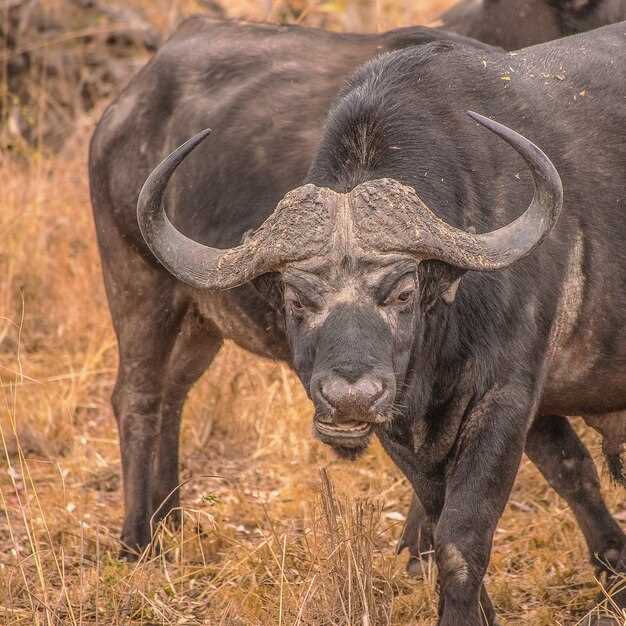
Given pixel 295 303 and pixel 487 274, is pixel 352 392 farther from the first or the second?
pixel 487 274

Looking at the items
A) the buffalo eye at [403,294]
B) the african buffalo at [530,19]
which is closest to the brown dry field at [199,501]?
the buffalo eye at [403,294]

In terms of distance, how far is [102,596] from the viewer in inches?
188

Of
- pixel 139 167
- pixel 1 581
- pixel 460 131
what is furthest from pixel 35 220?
pixel 460 131

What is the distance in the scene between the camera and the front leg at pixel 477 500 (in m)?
4.23

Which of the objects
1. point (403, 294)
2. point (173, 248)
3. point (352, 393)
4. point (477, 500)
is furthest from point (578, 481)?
point (173, 248)

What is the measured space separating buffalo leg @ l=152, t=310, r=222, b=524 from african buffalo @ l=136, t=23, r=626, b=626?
185 centimetres

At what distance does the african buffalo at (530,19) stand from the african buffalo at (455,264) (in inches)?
69.7

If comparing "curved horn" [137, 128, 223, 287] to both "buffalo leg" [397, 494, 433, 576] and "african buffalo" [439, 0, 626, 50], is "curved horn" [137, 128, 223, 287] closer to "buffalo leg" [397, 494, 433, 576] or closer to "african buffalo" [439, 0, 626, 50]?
"buffalo leg" [397, 494, 433, 576]

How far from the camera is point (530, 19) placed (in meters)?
6.83

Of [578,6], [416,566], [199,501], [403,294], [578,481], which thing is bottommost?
[199,501]

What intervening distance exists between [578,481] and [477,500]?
107 cm

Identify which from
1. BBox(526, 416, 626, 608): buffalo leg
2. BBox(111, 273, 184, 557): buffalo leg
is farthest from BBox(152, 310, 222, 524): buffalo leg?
BBox(526, 416, 626, 608): buffalo leg

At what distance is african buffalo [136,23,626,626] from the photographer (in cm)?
394

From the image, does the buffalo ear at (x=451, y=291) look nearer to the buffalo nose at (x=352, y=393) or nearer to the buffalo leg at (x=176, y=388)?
the buffalo nose at (x=352, y=393)
